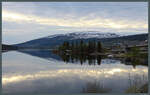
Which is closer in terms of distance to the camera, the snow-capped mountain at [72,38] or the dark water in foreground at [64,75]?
the snow-capped mountain at [72,38]

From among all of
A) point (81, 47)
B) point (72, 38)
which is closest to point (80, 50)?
point (81, 47)

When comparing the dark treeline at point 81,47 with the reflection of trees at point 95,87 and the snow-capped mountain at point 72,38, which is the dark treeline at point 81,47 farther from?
the reflection of trees at point 95,87

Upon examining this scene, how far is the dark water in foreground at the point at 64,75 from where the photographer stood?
9.48ft

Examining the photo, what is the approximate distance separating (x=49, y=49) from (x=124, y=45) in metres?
1.01

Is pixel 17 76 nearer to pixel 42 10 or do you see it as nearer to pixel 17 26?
pixel 17 26

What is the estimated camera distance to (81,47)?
118 inches

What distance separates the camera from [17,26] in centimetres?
339

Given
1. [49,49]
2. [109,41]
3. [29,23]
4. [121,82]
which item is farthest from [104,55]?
[29,23]

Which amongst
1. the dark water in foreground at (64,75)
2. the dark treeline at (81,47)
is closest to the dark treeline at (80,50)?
the dark treeline at (81,47)

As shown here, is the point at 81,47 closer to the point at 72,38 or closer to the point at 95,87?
the point at 72,38

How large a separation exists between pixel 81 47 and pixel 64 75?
0.52 metres

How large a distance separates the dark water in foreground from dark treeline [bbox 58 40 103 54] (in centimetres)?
18

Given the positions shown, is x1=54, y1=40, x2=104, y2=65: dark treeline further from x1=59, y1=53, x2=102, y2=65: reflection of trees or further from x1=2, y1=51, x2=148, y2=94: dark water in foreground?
x1=2, y1=51, x2=148, y2=94: dark water in foreground

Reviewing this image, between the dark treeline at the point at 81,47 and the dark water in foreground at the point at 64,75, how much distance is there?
7.0 inches
